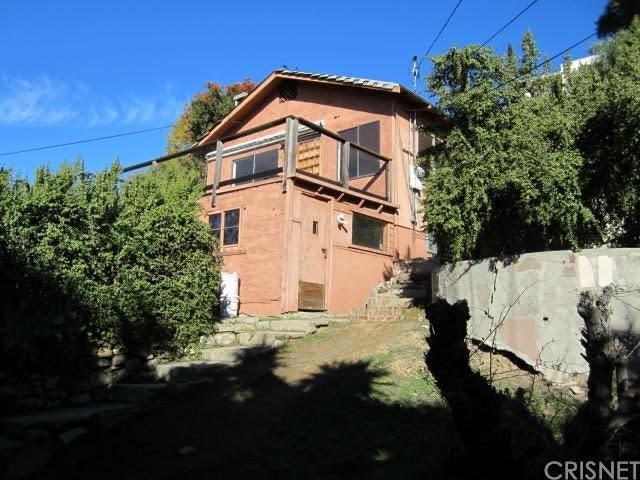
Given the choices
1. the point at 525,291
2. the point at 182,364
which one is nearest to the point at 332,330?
the point at 182,364

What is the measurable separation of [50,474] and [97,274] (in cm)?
351

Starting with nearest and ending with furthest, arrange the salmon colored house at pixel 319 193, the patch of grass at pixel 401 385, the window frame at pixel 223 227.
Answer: the patch of grass at pixel 401 385
the salmon colored house at pixel 319 193
the window frame at pixel 223 227

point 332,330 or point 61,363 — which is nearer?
point 61,363

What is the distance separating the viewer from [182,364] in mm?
8367

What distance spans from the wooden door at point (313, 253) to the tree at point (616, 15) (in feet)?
28.1

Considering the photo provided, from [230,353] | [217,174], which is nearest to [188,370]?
[230,353]

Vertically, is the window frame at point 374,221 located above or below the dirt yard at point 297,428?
above

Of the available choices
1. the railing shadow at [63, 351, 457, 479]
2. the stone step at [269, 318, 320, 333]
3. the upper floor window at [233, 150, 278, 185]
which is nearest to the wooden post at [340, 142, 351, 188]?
the upper floor window at [233, 150, 278, 185]

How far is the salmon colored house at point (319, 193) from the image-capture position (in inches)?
453

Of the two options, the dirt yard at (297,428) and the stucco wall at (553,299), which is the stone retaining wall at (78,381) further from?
the stucco wall at (553,299)

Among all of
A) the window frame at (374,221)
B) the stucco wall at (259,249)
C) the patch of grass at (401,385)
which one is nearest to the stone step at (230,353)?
the stucco wall at (259,249)

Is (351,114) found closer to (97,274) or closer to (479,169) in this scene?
(479,169)

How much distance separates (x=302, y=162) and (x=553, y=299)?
9632 mm

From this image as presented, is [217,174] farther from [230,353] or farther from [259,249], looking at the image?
[230,353]
